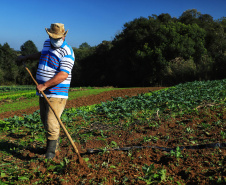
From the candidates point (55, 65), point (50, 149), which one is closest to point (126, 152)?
point (50, 149)

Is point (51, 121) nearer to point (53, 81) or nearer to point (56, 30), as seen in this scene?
point (53, 81)

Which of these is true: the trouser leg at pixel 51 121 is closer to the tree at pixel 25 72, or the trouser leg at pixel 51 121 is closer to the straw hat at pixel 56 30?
the straw hat at pixel 56 30

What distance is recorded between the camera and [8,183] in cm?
297

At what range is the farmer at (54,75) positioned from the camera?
3461mm

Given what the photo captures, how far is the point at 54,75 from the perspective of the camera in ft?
11.8

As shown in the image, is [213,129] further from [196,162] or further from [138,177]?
[138,177]

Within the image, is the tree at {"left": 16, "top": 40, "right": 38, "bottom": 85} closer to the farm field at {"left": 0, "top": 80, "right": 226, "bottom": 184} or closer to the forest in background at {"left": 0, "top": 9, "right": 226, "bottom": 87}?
the forest in background at {"left": 0, "top": 9, "right": 226, "bottom": 87}

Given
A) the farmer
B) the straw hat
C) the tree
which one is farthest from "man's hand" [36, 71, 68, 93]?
the tree

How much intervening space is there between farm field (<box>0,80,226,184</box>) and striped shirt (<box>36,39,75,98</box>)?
1.09 metres

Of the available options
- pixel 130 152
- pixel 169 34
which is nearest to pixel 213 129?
pixel 130 152

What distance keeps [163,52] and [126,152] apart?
92.4ft

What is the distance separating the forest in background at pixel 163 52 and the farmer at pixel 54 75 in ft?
79.4

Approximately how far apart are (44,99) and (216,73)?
2564 centimetres

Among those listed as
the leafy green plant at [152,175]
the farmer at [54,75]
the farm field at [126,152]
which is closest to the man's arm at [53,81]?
the farmer at [54,75]
